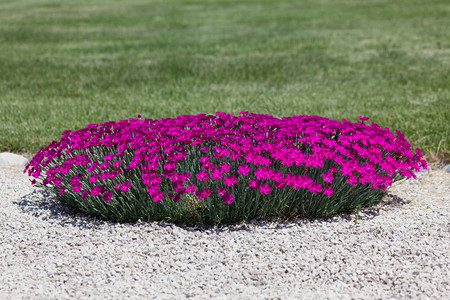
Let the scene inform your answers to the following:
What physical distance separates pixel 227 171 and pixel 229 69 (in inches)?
255

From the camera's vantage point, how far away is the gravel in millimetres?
2762

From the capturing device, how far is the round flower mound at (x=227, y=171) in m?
3.36

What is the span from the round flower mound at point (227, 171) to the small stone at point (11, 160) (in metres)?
1.24

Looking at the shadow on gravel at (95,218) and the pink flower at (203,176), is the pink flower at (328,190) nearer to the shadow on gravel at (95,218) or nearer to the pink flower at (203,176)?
the shadow on gravel at (95,218)

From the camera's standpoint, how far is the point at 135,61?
10.5 m

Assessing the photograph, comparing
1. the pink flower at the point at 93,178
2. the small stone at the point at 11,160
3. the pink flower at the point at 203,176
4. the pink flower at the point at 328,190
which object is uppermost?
the pink flower at the point at 203,176

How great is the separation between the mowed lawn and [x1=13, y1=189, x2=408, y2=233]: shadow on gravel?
4.90 ft

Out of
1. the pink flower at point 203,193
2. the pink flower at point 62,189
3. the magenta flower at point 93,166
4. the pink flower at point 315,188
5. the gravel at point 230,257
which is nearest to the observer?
the gravel at point 230,257

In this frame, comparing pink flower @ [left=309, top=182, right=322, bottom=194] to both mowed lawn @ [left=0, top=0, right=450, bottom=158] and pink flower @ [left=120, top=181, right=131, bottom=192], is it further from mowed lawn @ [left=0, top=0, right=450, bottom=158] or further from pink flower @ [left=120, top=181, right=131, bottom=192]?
mowed lawn @ [left=0, top=0, right=450, bottom=158]

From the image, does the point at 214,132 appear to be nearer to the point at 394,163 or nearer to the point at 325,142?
the point at 325,142

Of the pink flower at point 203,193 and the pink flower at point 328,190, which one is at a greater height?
the pink flower at point 203,193

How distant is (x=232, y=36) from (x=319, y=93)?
6.13 metres

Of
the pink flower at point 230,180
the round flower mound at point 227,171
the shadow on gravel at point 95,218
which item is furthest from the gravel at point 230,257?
the pink flower at point 230,180

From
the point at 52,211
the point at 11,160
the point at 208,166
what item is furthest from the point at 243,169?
the point at 11,160
